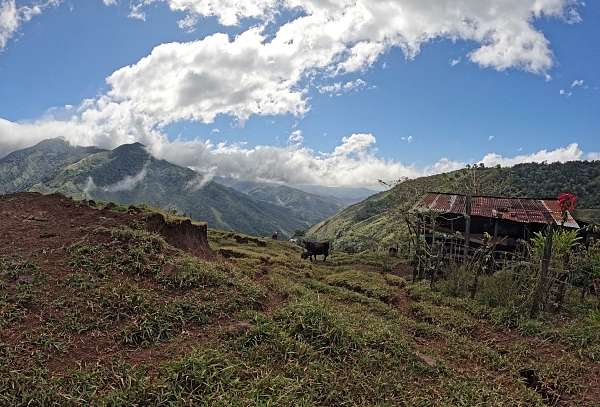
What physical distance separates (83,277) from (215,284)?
2971 millimetres

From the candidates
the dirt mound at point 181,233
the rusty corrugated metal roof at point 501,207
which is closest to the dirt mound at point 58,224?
the dirt mound at point 181,233

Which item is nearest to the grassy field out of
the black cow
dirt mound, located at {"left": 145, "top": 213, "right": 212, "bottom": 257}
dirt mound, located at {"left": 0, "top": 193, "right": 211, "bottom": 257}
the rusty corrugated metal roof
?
dirt mound, located at {"left": 0, "top": 193, "right": 211, "bottom": 257}

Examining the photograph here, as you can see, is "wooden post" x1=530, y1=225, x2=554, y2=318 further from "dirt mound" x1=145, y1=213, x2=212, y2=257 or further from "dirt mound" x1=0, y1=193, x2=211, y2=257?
"dirt mound" x1=0, y1=193, x2=211, y2=257

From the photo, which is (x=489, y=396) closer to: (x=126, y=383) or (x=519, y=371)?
(x=519, y=371)

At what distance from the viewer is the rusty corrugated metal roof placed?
94.7 feet

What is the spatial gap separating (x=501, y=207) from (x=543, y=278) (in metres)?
20.7

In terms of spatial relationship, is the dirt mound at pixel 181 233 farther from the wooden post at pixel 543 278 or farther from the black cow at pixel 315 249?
the black cow at pixel 315 249

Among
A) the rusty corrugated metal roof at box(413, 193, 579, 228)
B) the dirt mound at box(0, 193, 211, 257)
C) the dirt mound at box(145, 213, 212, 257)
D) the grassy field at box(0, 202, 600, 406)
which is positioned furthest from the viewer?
the rusty corrugated metal roof at box(413, 193, 579, 228)

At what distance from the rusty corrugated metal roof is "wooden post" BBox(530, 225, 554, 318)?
1585 cm

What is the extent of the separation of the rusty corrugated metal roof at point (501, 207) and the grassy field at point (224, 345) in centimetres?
1902

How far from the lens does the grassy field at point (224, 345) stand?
19.6 ft

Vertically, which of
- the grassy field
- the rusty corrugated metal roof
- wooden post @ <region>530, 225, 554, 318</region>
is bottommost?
the grassy field

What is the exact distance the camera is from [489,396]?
23.3 ft

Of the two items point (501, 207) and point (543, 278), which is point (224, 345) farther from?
point (501, 207)
